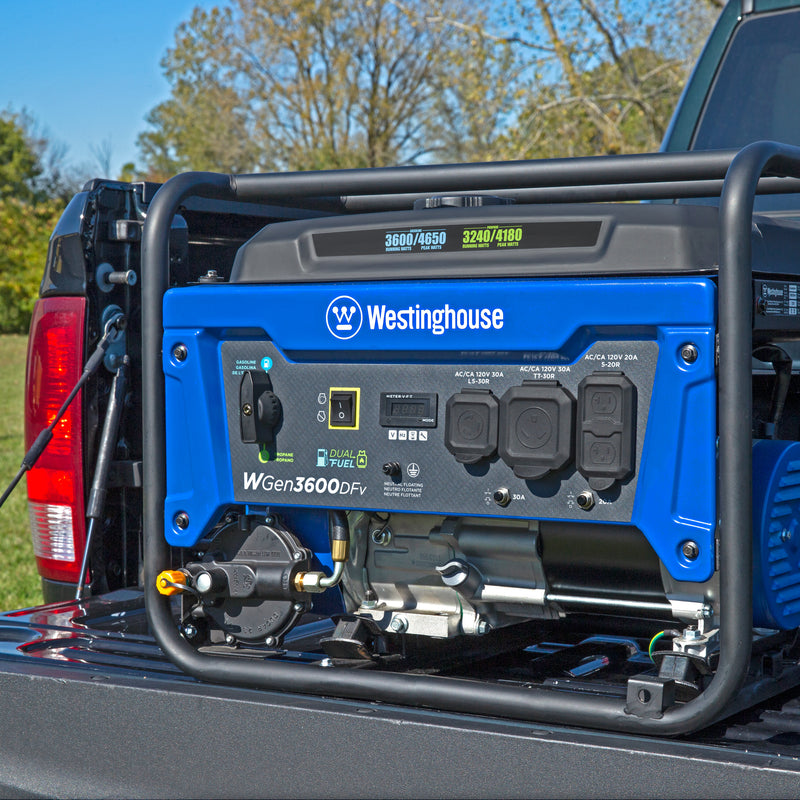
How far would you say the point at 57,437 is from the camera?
292cm

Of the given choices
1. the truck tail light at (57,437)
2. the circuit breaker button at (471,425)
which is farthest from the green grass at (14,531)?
the circuit breaker button at (471,425)

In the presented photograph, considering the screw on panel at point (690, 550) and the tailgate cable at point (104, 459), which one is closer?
the screw on panel at point (690, 550)

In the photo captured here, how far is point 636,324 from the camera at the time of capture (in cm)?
193

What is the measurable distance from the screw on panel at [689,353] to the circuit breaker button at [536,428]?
206mm

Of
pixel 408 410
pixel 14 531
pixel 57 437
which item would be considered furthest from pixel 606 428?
pixel 14 531

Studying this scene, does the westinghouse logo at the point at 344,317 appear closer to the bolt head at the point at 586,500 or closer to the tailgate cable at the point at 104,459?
the bolt head at the point at 586,500

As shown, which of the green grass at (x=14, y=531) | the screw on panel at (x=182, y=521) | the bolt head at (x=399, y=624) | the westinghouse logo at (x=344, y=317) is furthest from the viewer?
the green grass at (x=14, y=531)

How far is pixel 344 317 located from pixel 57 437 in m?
1.06

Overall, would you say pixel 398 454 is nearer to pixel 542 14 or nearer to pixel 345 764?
pixel 345 764

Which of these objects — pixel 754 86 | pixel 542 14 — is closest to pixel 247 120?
pixel 542 14

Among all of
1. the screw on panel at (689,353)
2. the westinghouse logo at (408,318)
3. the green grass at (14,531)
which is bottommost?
the green grass at (14,531)

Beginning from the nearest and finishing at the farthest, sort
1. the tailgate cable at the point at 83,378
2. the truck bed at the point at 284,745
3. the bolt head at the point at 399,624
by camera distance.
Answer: the truck bed at the point at 284,745 → the bolt head at the point at 399,624 → the tailgate cable at the point at 83,378

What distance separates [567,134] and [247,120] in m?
19.0

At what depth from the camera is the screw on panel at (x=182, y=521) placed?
241 cm
